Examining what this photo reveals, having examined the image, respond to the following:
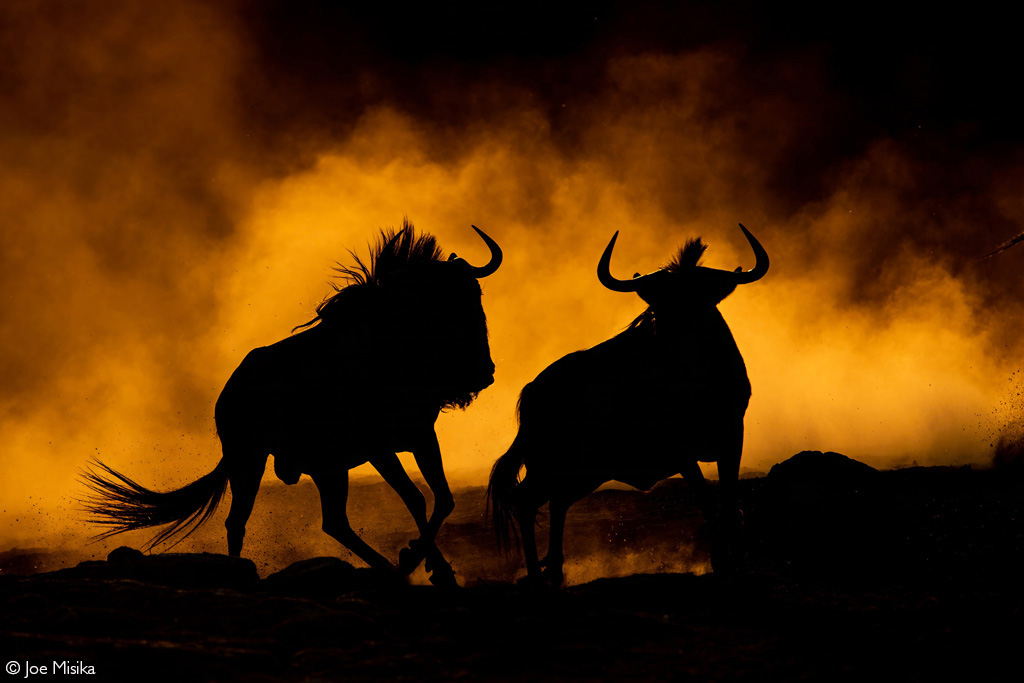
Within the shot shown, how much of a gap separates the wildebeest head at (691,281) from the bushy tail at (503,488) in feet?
7.27

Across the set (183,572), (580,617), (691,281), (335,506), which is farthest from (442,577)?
(691,281)

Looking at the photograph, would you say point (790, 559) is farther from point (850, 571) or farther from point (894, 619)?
point (894, 619)

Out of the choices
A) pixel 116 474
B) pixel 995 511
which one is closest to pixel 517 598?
pixel 116 474

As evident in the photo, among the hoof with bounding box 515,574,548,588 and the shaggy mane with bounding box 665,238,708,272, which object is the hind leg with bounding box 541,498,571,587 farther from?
the shaggy mane with bounding box 665,238,708,272

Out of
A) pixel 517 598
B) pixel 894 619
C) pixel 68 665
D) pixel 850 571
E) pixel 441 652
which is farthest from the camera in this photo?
pixel 850 571

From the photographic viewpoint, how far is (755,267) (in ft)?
24.9

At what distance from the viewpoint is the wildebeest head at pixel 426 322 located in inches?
293

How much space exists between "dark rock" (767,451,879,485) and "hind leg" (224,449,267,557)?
6.11m

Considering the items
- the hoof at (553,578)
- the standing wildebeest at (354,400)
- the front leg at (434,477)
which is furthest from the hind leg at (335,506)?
the hoof at (553,578)

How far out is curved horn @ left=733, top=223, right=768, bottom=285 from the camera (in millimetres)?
7500

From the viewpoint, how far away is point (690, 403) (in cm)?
731

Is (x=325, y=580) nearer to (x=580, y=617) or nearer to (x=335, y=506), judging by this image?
(x=335, y=506)

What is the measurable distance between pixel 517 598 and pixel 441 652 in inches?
49.2

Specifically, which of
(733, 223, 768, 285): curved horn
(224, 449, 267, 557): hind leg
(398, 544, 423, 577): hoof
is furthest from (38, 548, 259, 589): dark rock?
(733, 223, 768, 285): curved horn
